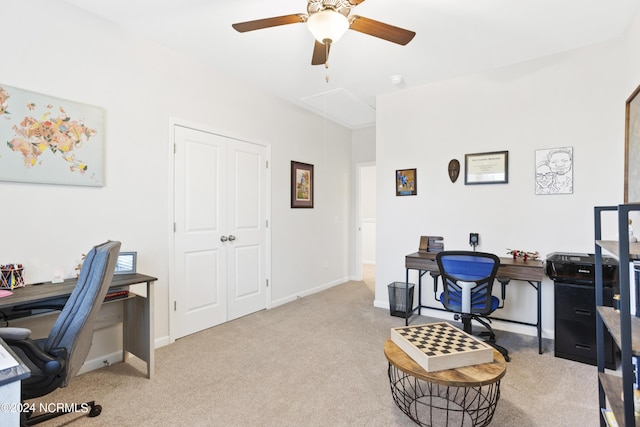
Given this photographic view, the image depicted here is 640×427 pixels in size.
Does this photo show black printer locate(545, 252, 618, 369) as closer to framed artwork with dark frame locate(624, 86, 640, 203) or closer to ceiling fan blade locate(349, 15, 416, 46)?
framed artwork with dark frame locate(624, 86, 640, 203)

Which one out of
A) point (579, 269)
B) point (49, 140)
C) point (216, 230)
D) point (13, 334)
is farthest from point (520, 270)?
point (49, 140)

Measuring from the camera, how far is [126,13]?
8.11 feet

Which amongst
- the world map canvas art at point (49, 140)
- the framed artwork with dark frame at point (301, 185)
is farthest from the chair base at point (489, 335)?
the world map canvas art at point (49, 140)

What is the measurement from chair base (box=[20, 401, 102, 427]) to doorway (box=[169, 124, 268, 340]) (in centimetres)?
107

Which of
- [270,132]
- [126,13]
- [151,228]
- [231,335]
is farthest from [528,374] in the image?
[126,13]

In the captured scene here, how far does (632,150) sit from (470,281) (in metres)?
1.58

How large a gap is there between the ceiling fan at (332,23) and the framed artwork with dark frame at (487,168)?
1895 mm

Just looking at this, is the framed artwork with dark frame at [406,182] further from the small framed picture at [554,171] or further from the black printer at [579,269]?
the black printer at [579,269]

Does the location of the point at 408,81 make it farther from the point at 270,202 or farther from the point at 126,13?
the point at 126,13

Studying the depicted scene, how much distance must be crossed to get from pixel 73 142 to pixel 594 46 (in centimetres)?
439

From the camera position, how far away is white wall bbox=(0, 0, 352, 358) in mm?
2188

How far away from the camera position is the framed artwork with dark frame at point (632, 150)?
238cm

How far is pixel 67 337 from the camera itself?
156 centimetres
